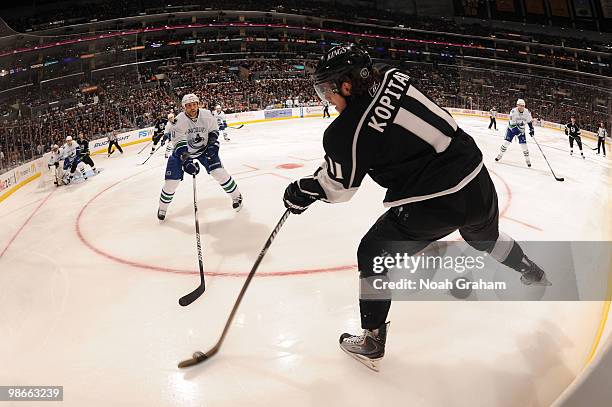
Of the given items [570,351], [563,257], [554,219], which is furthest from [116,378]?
[554,219]

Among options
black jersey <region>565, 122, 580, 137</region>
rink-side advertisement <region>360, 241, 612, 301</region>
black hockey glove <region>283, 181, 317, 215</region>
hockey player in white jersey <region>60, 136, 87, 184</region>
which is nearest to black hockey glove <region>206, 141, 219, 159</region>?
rink-side advertisement <region>360, 241, 612, 301</region>

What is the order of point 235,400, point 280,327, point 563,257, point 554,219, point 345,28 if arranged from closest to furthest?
1. point 235,400
2. point 280,327
3. point 563,257
4. point 554,219
5. point 345,28

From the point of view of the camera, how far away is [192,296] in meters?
2.88

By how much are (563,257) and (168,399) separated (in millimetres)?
3067

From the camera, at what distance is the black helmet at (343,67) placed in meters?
1.66

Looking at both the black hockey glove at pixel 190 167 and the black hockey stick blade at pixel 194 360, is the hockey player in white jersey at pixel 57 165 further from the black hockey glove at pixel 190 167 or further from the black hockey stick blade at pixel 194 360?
the black hockey stick blade at pixel 194 360

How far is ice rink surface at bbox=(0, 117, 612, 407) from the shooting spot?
6.34ft

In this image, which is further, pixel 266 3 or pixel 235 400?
pixel 266 3

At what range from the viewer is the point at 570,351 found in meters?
2.03

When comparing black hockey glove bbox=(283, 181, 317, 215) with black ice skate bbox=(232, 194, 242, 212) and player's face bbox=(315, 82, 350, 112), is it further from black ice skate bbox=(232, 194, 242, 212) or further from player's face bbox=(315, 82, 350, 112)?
black ice skate bbox=(232, 194, 242, 212)

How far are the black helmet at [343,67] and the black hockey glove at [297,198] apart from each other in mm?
537

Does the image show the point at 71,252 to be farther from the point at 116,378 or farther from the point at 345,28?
the point at 345,28

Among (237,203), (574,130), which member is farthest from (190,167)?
(574,130)

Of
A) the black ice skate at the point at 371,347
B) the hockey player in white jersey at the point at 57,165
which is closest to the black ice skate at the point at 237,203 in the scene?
the black ice skate at the point at 371,347
